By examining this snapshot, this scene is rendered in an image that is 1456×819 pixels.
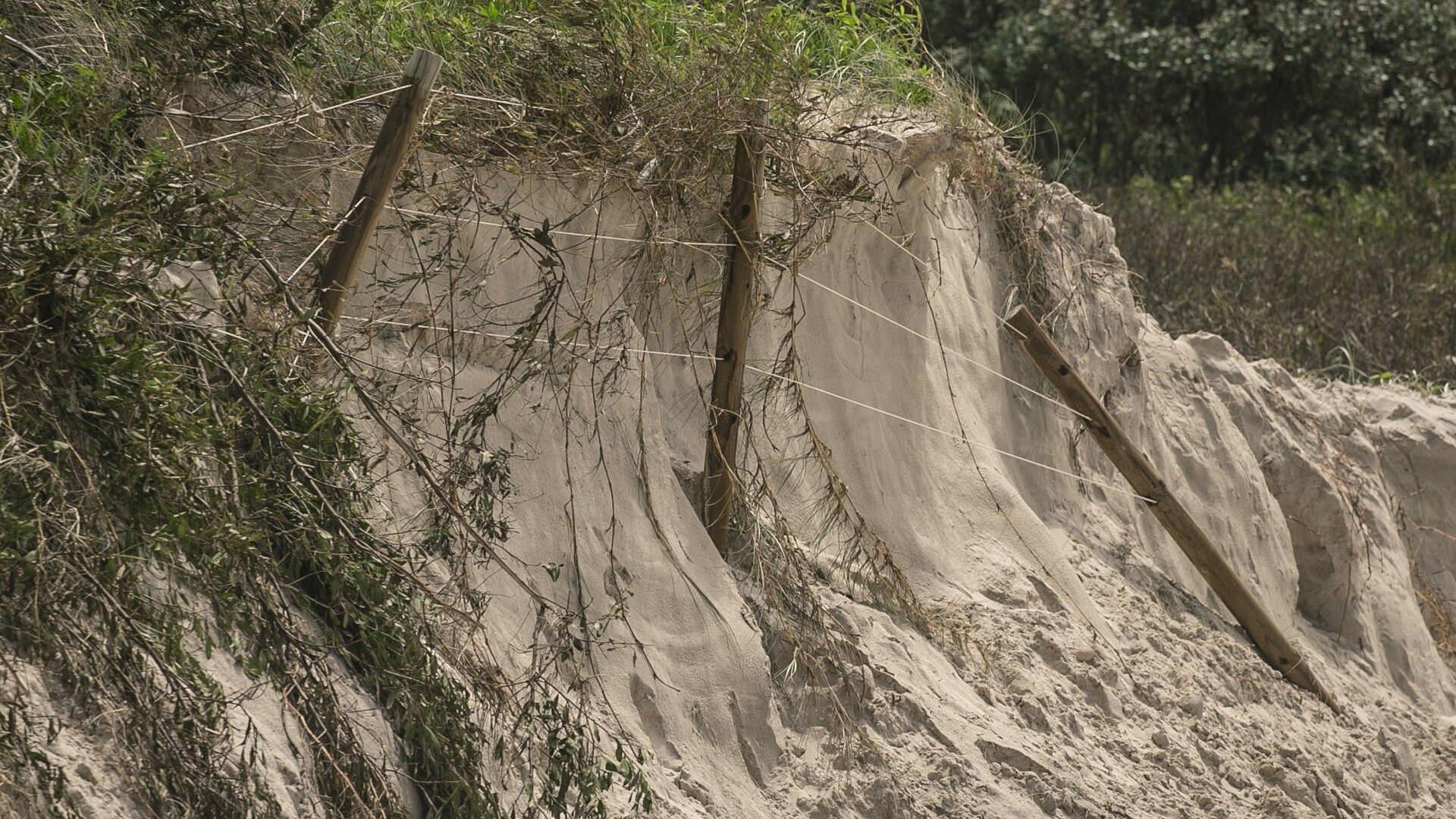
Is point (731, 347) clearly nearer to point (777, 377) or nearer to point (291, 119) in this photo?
point (777, 377)

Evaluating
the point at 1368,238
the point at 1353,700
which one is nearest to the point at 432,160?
the point at 1353,700

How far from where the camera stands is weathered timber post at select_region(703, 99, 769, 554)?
4727mm

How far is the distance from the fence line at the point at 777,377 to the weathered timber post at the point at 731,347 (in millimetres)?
81

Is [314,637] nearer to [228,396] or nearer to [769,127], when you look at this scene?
[228,396]

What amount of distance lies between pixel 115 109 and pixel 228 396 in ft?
2.76

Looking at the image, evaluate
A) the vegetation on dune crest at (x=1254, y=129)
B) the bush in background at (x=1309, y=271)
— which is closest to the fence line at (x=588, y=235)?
the bush in background at (x=1309, y=271)

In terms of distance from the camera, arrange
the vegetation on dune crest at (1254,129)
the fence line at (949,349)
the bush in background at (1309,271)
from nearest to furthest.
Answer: the fence line at (949,349), the bush in background at (1309,271), the vegetation on dune crest at (1254,129)

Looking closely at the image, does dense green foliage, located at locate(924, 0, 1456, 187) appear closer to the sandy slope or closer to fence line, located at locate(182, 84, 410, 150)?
the sandy slope

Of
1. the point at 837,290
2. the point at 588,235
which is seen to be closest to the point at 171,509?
the point at 588,235

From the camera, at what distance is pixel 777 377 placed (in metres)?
4.96

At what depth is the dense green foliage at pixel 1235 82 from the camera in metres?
15.4

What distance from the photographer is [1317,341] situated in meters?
10.9

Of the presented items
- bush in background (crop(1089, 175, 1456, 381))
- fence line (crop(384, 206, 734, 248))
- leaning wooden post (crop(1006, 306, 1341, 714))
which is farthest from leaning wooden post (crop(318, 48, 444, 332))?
bush in background (crop(1089, 175, 1456, 381))

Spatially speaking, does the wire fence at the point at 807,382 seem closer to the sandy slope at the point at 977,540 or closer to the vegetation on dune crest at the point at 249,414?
the sandy slope at the point at 977,540
